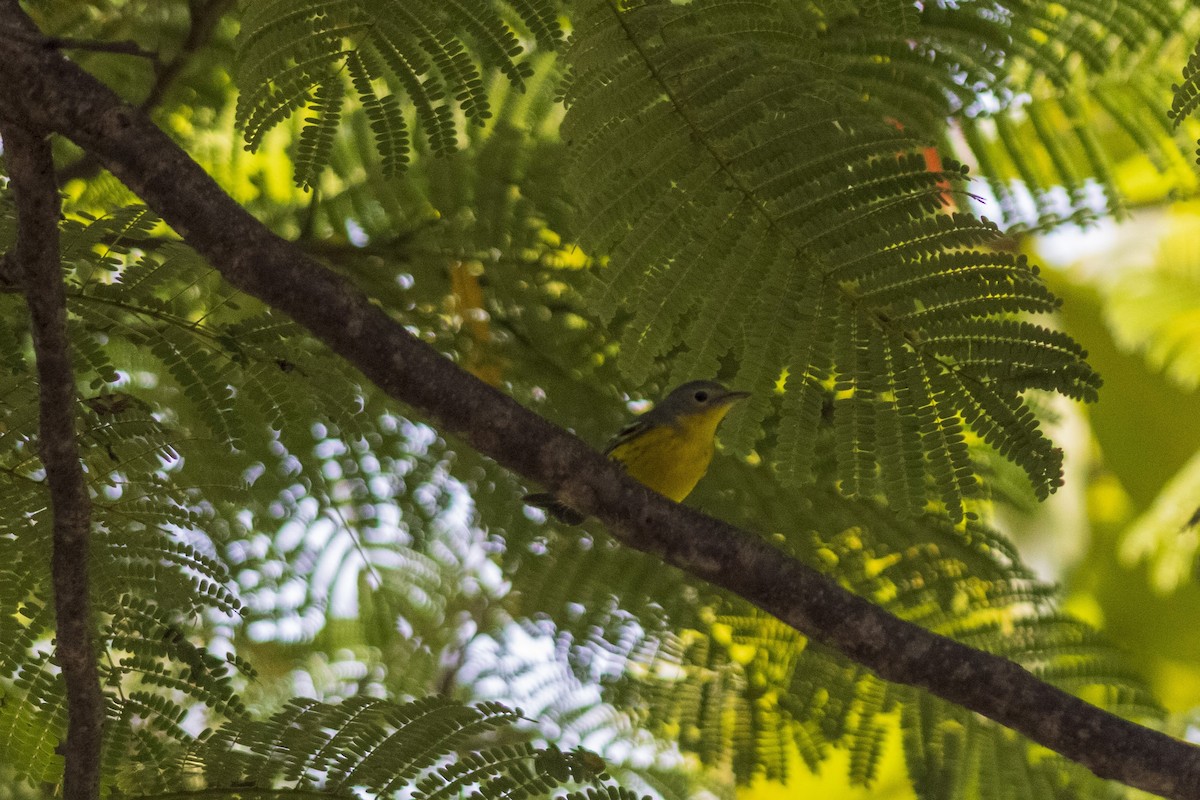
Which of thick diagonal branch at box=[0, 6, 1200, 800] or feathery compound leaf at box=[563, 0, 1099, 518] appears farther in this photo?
feathery compound leaf at box=[563, 0, 1099, 518]

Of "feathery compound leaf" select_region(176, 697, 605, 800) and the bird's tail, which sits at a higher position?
the bird's tail

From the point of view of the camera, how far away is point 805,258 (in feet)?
8.11

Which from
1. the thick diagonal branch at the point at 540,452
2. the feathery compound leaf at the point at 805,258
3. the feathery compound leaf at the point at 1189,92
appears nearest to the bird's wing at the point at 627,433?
the feathery compound leaf at the point at 805,258

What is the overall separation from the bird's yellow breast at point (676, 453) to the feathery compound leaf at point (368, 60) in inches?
53.6

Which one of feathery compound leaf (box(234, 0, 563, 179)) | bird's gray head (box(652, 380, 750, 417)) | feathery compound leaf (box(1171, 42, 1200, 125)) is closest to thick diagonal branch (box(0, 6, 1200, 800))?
feathery compound leaf (box(234, 0, 563, 179))

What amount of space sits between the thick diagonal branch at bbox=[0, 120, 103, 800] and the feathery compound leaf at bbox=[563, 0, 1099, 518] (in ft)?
3.65

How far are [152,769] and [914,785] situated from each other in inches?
88.7

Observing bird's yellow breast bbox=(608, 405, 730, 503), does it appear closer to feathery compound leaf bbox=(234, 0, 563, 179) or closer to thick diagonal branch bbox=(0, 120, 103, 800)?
feathery compound leaf bbox=(234, 0, 563, 179)

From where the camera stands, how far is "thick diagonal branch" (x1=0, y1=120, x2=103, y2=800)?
1.88 metres

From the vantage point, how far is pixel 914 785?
354 centimetres

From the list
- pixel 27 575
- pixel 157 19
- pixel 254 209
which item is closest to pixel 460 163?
pixel 254 209

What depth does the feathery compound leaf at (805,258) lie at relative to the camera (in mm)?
2418

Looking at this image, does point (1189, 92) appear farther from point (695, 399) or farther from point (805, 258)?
point (695, 399)

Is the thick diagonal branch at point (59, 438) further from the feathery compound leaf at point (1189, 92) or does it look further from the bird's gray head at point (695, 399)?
the feathery compound leaf at point (1189, 92)
